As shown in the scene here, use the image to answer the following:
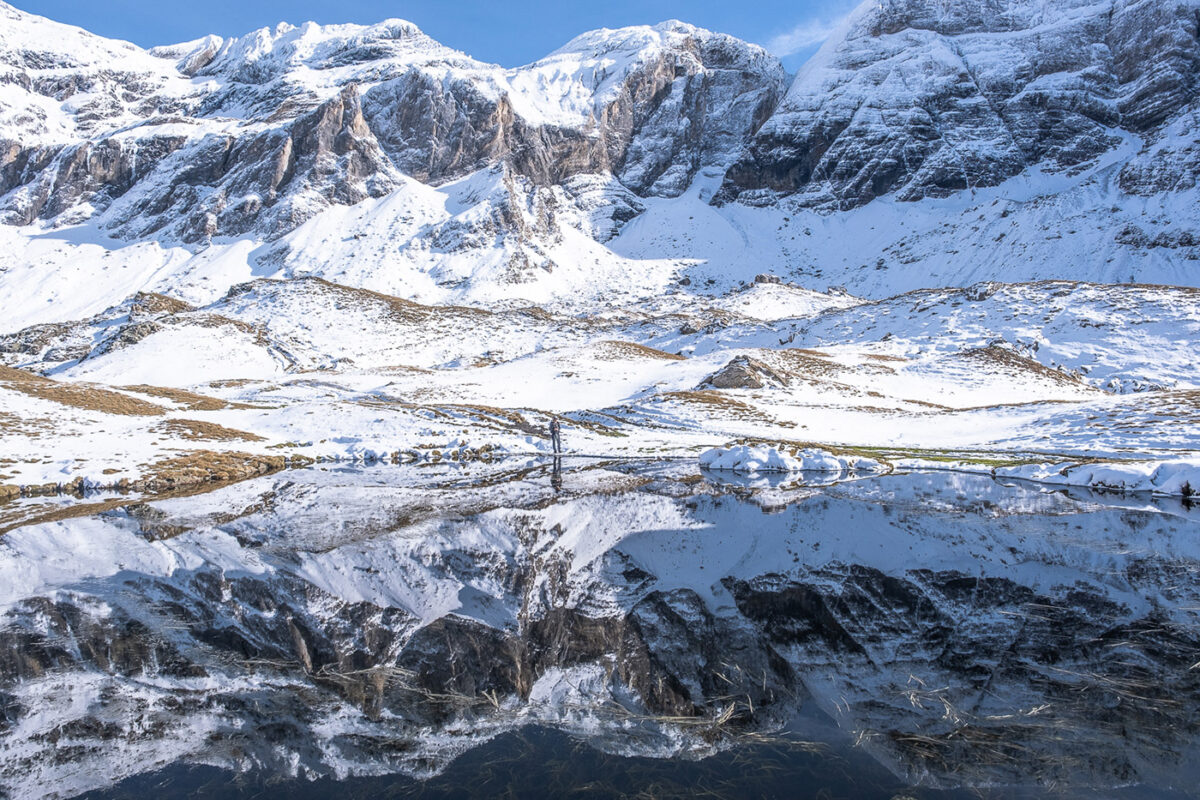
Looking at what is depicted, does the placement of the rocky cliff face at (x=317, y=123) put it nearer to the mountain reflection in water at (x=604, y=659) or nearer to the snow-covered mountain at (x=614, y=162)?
the snow-covered mountain at (x=614, y=162)

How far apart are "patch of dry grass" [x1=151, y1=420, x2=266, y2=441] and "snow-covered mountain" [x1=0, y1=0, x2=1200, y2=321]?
82.5 meters

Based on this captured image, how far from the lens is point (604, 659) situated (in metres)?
7.73

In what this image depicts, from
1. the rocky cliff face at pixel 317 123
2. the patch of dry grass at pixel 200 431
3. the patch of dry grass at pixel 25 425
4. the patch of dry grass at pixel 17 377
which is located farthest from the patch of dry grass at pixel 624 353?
the rocky cliff face at pixel 317 123

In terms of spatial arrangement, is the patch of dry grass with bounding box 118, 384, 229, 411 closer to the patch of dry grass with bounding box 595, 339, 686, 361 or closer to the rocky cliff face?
the patch of dry grass with bounding box 595, 339, 686, 361

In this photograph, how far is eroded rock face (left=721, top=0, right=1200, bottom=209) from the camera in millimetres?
141125

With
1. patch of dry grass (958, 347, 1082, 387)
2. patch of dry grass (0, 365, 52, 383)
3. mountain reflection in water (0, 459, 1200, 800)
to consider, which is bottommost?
mountain reflection in water (0, 459, 1200, 800)

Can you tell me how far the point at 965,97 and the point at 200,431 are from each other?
192439mm

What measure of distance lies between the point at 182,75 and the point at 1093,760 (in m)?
260

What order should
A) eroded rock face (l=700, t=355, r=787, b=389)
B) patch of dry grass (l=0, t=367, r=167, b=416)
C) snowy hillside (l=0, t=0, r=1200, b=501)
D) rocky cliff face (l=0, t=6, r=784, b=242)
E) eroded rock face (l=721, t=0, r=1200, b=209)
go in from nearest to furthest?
patch of dry grass (l=0, t=367, r=167, b=416) < snowy hillside (l=0, t=0, r=1200, b=501) < eroded rock face (l=700, t=355, r=787, b=389) < rocky cliff face (l=0, t=6, r=784, b=242) < eroded rock face (l=721, t=0, r=1200, b=209)

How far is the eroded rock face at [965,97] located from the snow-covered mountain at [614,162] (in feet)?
2.13

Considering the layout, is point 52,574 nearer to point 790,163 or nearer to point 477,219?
point 477,219

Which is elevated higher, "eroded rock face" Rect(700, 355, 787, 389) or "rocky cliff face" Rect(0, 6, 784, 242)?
"rocky cliff face" Rect(0, 6, 784, 242)

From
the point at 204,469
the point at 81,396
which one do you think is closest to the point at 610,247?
the point at 81,396

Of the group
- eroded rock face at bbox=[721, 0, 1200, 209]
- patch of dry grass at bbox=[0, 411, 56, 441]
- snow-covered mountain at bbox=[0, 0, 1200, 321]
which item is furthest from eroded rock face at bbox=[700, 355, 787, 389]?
eroded rock face at bbox=[721, 0, 1200, 209]
